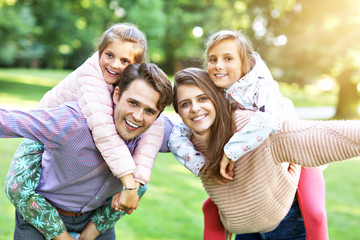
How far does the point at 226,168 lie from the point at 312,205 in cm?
69

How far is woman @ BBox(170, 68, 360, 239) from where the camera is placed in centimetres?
237

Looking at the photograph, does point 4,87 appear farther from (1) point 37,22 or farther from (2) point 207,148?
(2) point 207,148

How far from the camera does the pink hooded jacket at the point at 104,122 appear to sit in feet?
8.00

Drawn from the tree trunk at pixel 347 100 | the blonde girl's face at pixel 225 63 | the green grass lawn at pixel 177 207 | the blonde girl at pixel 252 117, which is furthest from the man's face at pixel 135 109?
the tree trunk at pixel 347 100

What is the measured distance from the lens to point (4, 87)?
73.8ft

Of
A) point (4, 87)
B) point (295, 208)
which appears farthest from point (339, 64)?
point (4, 87)

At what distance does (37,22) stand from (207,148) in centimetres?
2383

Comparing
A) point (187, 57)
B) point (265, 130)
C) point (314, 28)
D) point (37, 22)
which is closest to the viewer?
point (265, 130)

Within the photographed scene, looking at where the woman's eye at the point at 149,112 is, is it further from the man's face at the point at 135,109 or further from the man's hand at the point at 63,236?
the man's hand at the point at 63,236

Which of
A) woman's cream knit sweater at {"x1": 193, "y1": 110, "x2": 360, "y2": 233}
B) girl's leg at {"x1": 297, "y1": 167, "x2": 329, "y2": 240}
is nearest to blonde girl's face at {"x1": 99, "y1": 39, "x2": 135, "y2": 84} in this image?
woman's cream knit sweater at {"x1": 193, "y1": 110, "x2": 360, "y2": 233}

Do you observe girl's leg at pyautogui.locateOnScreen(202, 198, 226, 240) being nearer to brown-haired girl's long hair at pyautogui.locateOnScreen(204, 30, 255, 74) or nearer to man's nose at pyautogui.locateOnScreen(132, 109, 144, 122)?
man's nose at pyautogui.locateOnScreen(132, 109, 144, 122)

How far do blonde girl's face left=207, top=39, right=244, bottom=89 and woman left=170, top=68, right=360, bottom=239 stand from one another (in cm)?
15

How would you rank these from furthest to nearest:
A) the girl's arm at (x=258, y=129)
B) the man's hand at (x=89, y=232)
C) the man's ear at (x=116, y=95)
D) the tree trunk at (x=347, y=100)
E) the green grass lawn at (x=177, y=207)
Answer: the tree trunk at (x=347, y=100)
the green grass lawn at (x=177, y=207)
the man's hand at (x=89, y=232)
the man's ear at (x=116, y=95)
the girl's arm at (x=258, y=129)

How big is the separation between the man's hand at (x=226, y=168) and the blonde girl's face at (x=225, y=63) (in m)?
0.57
